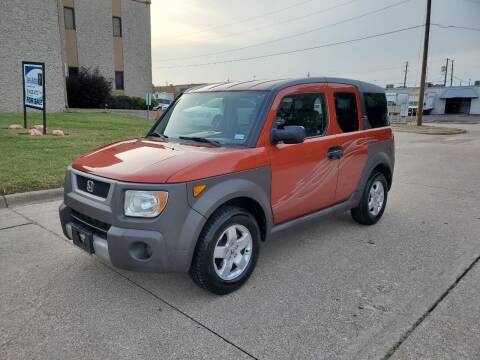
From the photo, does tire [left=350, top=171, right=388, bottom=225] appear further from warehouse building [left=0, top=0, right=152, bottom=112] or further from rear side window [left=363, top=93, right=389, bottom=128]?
warehouse building [left=0, top=0, right=152, bottom=112]

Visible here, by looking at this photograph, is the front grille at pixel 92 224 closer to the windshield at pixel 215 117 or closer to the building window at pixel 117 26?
the windshield at pixel 215 117

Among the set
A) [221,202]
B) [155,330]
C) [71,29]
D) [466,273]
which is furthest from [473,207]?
[71,29]

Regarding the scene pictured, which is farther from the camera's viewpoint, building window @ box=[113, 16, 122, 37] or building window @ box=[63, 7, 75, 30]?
building window @ box=[113, 16, 122, 37]

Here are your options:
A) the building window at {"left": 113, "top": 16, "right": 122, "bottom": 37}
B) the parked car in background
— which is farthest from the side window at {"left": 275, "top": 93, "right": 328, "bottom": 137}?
the building window at {"left": 113, "top": 16, "right": 122, "bottom": 37}

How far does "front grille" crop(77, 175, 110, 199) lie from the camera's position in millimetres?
3087

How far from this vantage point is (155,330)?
282 cm

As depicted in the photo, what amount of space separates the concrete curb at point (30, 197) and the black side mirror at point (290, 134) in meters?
4.24

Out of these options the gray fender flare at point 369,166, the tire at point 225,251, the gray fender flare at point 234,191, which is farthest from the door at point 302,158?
the gray fender flare at point 369,166

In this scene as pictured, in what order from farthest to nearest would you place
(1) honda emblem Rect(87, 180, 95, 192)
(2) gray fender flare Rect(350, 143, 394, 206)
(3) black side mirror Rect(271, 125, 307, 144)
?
(2) gray fender flare Rect(350, 143, 394, 206) < (3) black side mirror Rect(271, 125, 307, 144) < (1) honda emblem Rect(87, 180, 95, 192)

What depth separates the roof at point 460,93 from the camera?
54.7 meters

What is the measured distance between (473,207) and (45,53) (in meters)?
21.7

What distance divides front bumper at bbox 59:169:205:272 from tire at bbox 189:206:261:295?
5.0 inches

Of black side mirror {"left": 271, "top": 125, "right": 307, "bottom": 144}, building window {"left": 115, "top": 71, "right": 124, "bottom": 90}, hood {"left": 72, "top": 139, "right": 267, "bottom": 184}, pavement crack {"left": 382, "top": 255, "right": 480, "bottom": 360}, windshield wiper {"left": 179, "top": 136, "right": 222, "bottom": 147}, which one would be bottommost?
pavement crack {"left": 382, "top": 255, "right": 480, "bottom": 360}

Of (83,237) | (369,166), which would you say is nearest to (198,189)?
(83,237)
